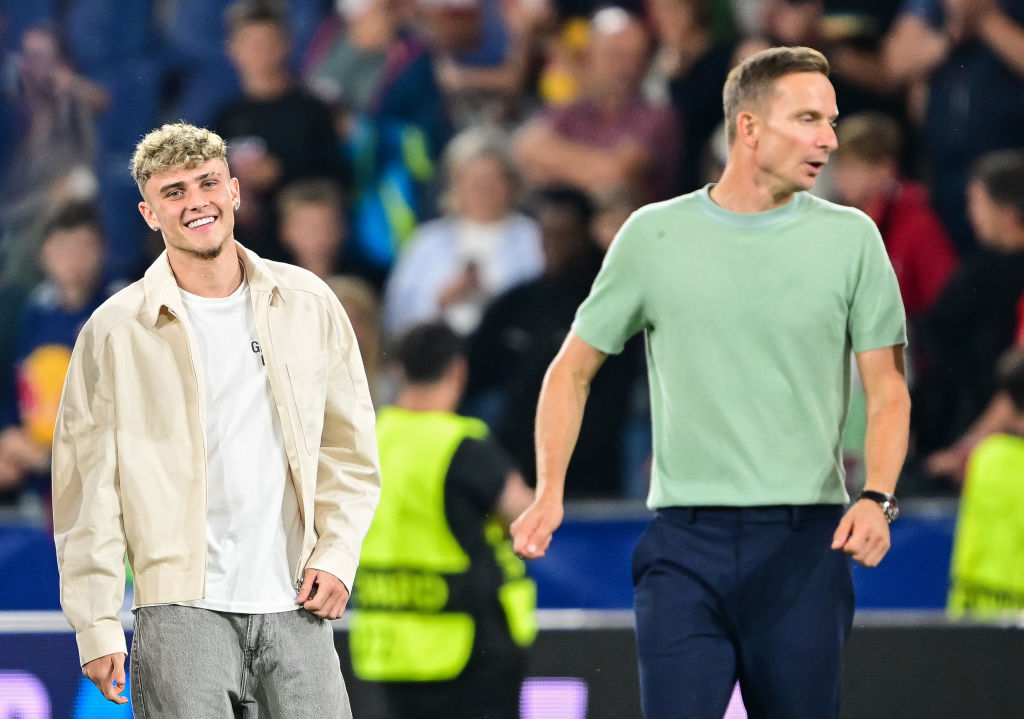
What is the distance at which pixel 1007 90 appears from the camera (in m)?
7.36

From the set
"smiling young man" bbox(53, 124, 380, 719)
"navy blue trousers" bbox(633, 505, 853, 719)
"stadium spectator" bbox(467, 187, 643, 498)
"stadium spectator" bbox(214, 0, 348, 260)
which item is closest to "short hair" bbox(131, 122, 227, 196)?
"smiling young man" bbox(53, 124, 380, 719)

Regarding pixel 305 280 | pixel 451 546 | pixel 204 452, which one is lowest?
pixel 451 546

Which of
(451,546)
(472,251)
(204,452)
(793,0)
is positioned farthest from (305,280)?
(793,0)

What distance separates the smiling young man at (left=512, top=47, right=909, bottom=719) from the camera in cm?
331

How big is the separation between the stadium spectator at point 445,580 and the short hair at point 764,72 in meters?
1.44

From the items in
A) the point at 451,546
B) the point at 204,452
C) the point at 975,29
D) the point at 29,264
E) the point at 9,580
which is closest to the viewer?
the point at 204,452

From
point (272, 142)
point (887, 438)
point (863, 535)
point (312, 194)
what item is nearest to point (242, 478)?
point (863, 535)

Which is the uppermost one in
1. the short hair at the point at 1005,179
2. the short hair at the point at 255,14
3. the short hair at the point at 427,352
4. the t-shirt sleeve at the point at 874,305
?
the short hair at the point at 255,14

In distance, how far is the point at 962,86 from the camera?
7.41 metres

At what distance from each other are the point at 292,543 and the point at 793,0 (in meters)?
5.21

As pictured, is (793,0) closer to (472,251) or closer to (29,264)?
(472,251)

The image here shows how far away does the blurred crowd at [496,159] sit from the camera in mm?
7000

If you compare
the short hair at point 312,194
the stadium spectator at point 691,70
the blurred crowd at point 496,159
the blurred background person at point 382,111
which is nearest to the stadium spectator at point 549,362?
the blurred crowd at point 496,159

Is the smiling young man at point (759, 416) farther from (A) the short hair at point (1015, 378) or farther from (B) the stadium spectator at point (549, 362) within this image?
(B) the stadium spectator at point (549, 362)
